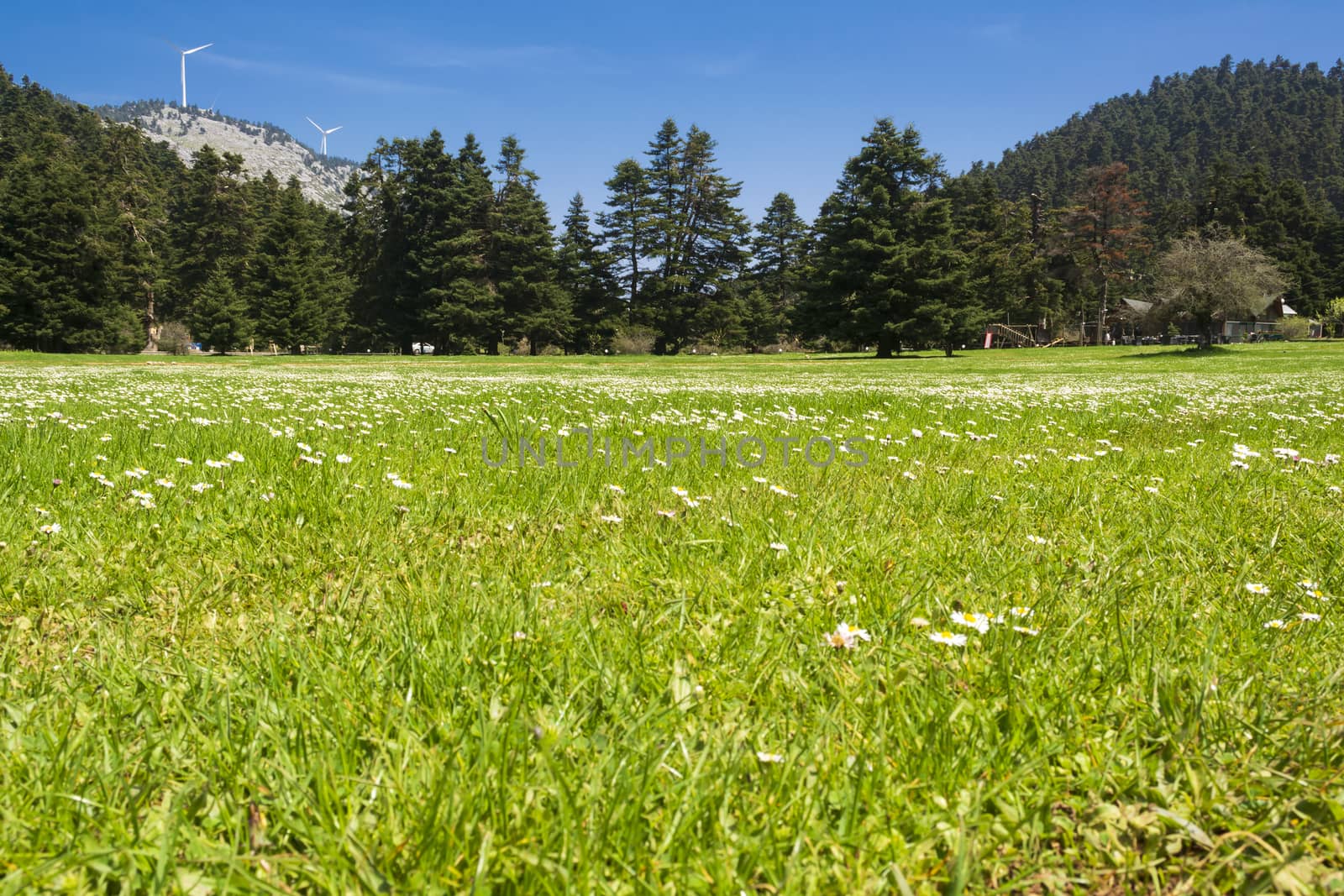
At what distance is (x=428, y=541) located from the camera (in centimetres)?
318

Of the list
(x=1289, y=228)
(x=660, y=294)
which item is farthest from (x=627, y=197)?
(x=1289, y=228)

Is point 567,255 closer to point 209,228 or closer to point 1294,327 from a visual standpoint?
point 209,228

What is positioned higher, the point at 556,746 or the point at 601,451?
the point at 601,451

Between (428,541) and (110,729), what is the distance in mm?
1586

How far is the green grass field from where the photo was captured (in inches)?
51.7

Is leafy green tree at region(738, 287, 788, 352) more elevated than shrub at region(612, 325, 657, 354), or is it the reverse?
leafy green tree at region(738, 287, 788, 352)

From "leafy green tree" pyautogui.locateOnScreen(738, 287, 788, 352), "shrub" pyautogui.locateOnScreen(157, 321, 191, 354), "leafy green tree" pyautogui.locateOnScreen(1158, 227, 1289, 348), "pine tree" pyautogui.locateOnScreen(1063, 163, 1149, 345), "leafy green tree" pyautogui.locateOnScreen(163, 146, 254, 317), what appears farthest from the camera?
"pine tree" pyautogui.locateOnScreen(1063, 163, 1149, 345)

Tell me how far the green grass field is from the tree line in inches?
1822

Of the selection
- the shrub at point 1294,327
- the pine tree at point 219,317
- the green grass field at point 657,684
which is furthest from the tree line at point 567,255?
the green grass field at point 657,684

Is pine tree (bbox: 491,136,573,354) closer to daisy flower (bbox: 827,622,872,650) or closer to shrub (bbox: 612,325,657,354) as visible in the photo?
shrub (bbox: 612,325,657,354)

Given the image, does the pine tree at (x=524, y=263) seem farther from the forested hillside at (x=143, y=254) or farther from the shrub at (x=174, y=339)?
the shrub at (x=174, y=339)

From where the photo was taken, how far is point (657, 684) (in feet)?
6.37

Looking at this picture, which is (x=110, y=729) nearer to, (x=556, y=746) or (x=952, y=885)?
(x=556, y=746)

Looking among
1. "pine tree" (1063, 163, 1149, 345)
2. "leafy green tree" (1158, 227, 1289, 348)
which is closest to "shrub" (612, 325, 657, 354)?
"leafy green tree" (1158, 227, 1289, 348)
